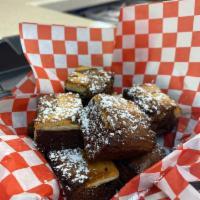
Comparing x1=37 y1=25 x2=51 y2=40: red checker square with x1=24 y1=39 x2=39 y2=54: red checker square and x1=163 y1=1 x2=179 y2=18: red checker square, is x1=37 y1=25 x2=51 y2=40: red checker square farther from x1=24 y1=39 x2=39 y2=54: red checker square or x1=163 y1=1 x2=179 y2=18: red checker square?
x1=163 y1=1 x2=179 y2=18: red checker square

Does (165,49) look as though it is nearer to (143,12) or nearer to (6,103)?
(143,12)

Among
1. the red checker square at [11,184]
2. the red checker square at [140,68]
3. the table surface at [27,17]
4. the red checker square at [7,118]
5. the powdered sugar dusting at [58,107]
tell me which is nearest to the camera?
the red checker square at [11,184]

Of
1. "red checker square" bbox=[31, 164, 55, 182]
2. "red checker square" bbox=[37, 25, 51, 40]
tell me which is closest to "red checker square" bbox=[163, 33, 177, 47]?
"red checker square" bbox=[37, 25, 51, 40]

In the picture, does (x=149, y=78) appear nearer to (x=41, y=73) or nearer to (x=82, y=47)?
(x=82, y=47)

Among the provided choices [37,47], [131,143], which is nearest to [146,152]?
[131,143]

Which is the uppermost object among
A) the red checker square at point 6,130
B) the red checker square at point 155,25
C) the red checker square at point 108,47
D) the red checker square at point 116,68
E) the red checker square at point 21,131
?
the red checker square at point 155,25

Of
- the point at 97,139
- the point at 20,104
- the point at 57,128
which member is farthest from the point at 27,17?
the point at 97,139

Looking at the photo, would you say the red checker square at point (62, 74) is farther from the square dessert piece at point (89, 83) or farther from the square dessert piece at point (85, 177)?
the square dessert piece at point (85, 177)

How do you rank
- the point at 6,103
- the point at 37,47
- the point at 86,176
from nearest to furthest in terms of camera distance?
the point at 86,176 < the point at 6,103 < the point at 37,47

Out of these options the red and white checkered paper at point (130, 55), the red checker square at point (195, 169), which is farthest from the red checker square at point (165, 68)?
the red checker square at point (195, 169)
